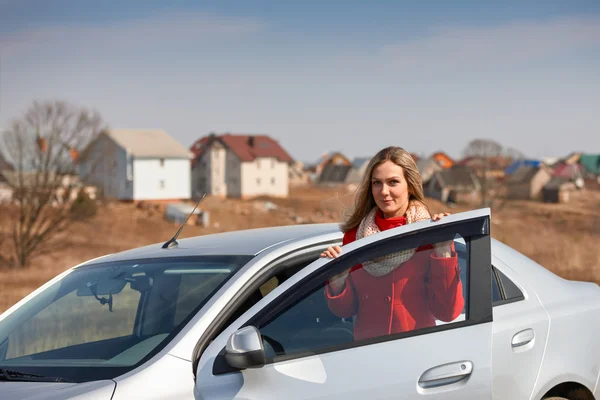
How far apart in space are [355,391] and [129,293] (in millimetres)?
1607

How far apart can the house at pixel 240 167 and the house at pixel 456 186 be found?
18.2 m

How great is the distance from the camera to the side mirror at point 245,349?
3166 mm

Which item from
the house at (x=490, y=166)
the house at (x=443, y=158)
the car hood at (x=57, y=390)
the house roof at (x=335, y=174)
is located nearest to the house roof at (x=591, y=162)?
the house at (x=443, y=158)

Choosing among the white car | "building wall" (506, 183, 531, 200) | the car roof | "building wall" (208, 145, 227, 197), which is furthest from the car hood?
"building wall" (506, 183, 531, 200)

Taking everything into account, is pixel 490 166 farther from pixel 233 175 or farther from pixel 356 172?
pixel 356 172

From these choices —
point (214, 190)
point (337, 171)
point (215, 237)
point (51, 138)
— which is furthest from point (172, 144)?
point (215, 237)

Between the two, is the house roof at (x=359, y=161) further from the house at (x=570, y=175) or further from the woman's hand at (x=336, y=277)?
the woman's hand at (x=336, y=277)

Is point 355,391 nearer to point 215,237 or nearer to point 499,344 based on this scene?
point 499,344

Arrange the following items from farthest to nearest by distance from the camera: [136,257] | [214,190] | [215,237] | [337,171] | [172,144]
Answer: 1. [337,171]
2. [214,190]
3. [172,144]
4. [215,237]
5. [136,257]

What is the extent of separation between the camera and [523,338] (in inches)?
148

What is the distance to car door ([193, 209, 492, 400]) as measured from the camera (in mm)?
3307

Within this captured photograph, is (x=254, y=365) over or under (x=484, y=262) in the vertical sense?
under

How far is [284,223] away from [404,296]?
71327 millimetres

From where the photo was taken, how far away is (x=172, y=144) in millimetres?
88062
